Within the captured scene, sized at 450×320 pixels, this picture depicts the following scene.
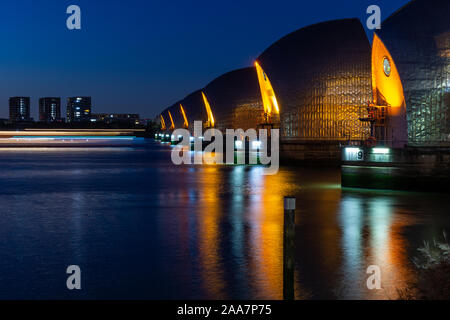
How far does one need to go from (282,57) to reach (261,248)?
3135 cm

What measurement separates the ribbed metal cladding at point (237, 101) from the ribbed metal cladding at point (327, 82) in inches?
630

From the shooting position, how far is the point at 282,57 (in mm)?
40312

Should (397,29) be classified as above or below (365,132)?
above

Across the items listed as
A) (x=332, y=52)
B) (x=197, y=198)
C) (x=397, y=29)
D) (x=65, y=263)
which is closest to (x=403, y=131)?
(x=397, y=29)

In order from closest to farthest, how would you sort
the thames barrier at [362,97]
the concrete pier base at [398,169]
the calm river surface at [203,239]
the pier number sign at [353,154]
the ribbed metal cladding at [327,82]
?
the calm river surface at [203,239] < the concrete pier base at [398,169] < the thames barrier at [362,97] < the pier number sign at [353,154] < the ribbed metal cladding at [327,82]

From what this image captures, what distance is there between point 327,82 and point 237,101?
27.3 meters

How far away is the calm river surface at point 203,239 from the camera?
7789mm

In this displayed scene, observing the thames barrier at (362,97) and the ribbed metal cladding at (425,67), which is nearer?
the thames barrier at (362,97)

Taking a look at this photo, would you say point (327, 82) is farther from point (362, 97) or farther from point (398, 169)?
point (398, 169)

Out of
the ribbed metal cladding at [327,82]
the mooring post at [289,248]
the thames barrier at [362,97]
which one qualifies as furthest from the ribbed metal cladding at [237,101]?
the mooring post at [289,248]

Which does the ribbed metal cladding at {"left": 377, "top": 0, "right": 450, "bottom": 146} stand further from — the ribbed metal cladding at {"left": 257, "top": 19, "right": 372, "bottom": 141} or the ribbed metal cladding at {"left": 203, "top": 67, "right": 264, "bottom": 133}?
the ribbed metal cladding at {"left": 203, "top": 67, "right": 264, "bottom": 133}

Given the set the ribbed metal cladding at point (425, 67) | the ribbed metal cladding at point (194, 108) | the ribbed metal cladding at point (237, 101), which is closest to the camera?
the ribbed metal cladding at point (425, 67)

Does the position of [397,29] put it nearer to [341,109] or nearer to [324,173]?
[324,173]

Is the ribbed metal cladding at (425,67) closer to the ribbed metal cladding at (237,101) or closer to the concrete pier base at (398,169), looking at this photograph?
the concrete pier base at (398,169)
